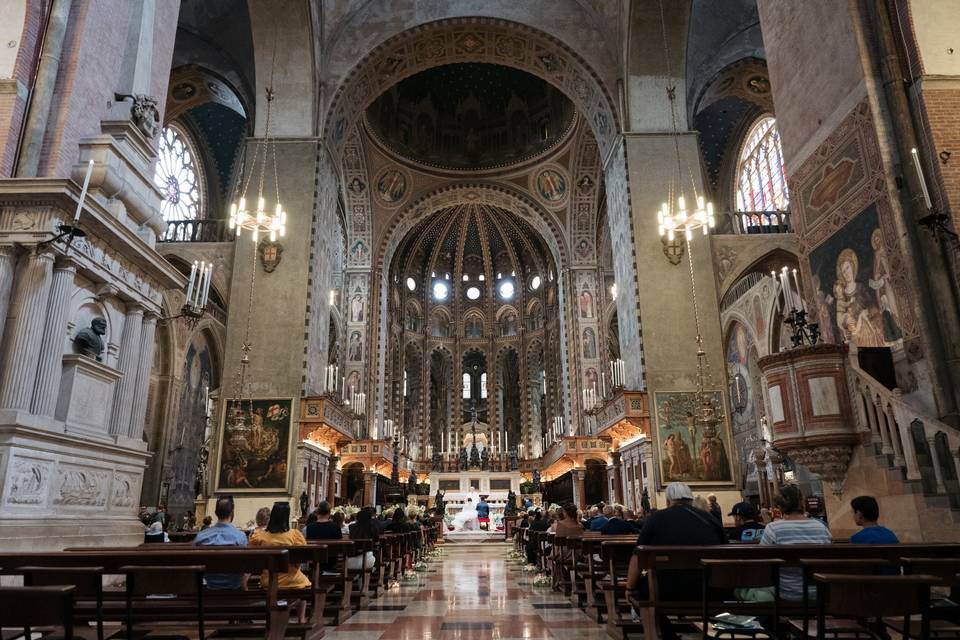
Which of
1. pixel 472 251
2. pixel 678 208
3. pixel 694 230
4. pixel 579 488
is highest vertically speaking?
pixel 472 251

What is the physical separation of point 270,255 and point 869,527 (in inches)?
505

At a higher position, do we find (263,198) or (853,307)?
(263,198)

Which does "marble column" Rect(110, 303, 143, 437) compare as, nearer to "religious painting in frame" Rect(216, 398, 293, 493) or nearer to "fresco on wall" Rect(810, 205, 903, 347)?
"religious painting in frame" Rect(216, 398, 293, 493)

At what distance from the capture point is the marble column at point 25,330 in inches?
207

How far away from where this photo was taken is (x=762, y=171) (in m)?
19.6

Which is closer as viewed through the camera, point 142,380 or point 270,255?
point 142,380

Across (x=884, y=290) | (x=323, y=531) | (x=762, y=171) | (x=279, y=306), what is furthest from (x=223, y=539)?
(x=762, y=171)

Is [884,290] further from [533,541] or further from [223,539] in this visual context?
[223,539]

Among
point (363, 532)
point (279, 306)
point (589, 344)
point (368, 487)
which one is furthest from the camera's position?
point (589, 344)

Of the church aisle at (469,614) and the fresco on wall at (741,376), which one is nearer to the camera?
the church aisle at (469,614)

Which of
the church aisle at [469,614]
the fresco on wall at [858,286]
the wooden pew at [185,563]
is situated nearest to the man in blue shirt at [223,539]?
the wooden pew at [185,563]

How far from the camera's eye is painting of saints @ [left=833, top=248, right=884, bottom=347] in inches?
307

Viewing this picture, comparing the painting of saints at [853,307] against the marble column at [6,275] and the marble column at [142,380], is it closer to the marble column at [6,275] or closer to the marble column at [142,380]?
the marble column at [142,380]

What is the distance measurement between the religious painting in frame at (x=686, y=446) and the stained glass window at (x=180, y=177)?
560 inches
